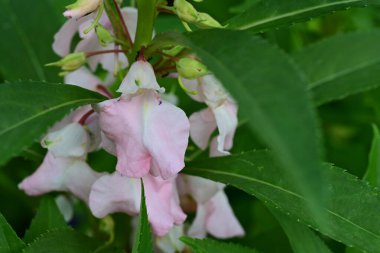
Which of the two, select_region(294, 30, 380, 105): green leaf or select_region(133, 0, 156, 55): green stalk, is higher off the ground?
select_region(133, 0, 156, 55): green stalk

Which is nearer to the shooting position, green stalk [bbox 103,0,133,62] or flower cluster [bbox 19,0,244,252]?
flower cluster [bbox 19,0,244,252]

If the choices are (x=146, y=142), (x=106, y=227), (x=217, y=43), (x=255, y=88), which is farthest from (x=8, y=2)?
(x=255, y=88)

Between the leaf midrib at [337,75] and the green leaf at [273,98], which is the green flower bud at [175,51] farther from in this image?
the leaf midrib at [337,75]

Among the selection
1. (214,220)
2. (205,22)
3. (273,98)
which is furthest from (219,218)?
(273,98)

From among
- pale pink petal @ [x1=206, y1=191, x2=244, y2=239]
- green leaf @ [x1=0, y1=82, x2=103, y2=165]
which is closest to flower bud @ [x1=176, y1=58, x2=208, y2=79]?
green leaf @ [x1=0, y1=82, x2=103, y2=165]

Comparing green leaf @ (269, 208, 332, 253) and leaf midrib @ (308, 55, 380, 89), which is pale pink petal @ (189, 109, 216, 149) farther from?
leaf midrib @ (308, 55, 380, 89)

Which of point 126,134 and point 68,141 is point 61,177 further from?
point 126,134
